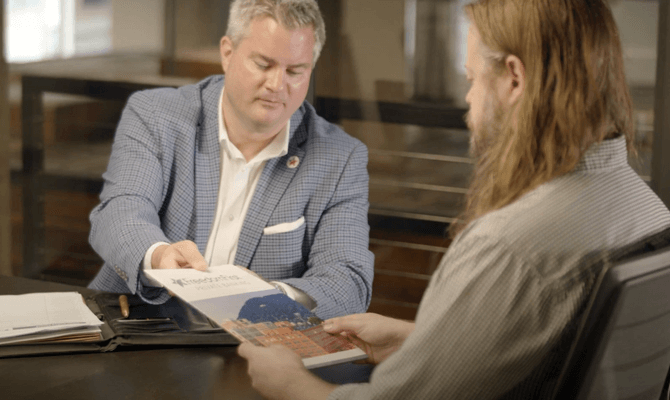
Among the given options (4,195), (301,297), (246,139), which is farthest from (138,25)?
(301,297)

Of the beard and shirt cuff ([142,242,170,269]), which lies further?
shirt cuff ([142,242,170,269])

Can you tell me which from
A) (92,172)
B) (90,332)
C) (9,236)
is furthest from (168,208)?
(9,236)

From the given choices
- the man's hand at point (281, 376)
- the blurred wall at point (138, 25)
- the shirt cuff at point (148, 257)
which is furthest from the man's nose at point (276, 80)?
the blurred wall at point (138, 25)

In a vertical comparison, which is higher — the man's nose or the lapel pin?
the man's nose

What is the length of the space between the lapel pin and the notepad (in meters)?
0.72

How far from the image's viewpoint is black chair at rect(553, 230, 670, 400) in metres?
0.85

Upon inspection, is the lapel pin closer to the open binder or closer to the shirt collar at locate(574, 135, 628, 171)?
the open binder

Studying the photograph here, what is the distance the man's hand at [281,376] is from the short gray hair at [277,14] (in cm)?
105

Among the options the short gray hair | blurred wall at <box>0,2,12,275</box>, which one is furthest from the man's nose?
blurred wall at <box>0,2,12,275</box>

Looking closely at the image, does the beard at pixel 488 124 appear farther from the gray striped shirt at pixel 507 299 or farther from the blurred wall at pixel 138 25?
the blurred wall at pixel 138 25

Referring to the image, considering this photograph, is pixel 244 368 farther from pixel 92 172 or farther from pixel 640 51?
pixel 92 172

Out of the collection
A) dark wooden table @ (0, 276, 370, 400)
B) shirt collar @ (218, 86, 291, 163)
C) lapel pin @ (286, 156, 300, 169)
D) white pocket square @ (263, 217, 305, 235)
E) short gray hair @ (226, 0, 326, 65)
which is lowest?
dark wooden table @ (0, 276, 370, 400)

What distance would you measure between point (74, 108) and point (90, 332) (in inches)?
94.8

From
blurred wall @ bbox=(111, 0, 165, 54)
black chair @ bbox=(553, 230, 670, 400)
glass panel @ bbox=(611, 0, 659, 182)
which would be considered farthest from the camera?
blurred wall @ bbox=(111, 0, 165, 54)
